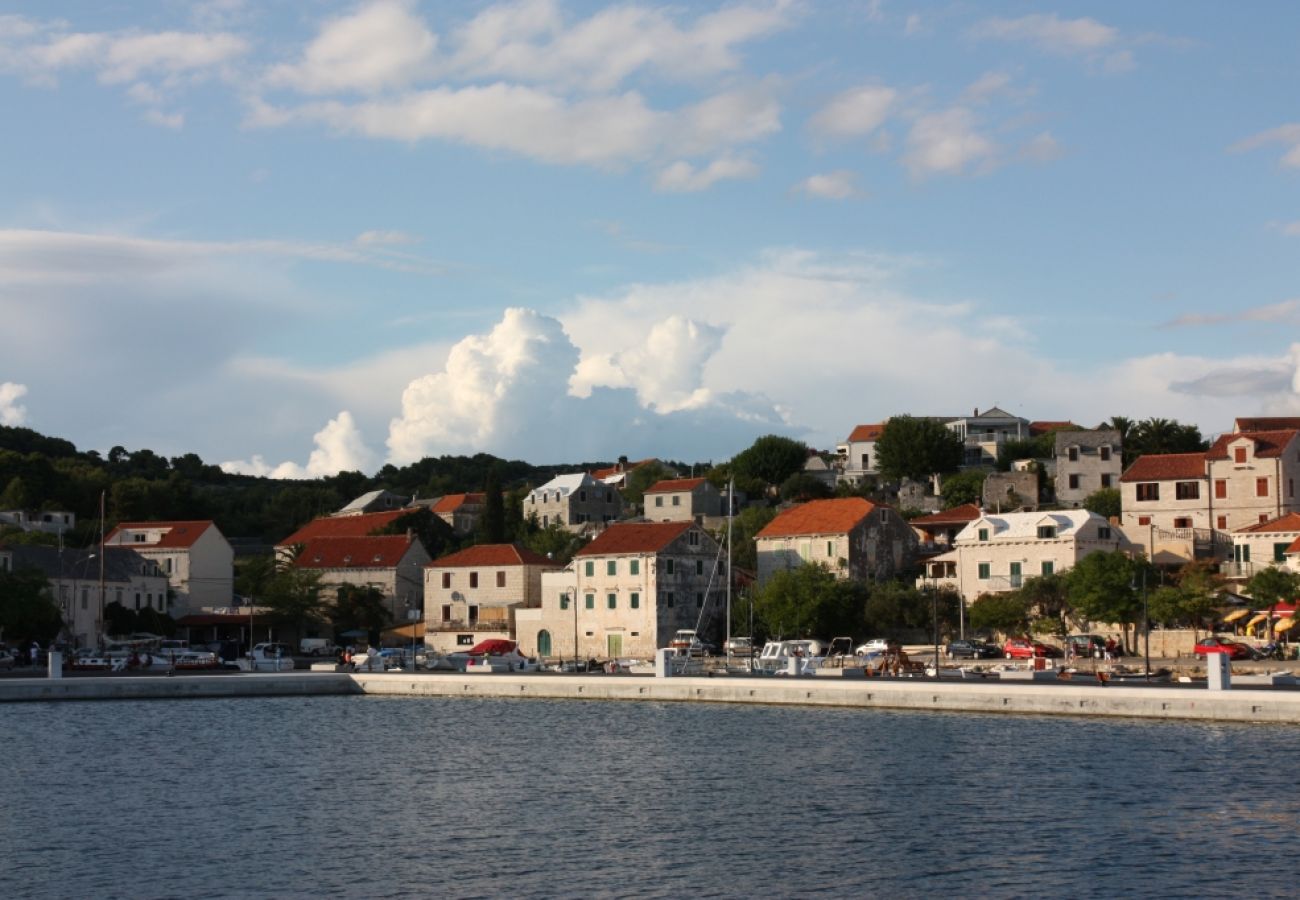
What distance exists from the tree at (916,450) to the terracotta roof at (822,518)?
31299 mm

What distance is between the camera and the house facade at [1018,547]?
283 ft

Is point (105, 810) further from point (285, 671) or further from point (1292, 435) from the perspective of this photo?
point (1292, 435)

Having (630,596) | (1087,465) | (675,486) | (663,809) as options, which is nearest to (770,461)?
(675,486)

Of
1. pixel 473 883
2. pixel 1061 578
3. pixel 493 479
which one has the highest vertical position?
pixel 493 479

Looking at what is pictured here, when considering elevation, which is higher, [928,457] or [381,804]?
[928,457]

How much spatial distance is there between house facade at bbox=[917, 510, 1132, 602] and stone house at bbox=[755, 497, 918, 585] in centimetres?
358

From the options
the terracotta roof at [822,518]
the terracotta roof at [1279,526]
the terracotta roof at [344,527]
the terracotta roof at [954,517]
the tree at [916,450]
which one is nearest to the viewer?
the terracotta roof at [1279,526]

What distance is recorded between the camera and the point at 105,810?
4081 cm

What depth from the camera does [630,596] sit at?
9019 cm

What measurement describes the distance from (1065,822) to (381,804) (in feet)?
57.6

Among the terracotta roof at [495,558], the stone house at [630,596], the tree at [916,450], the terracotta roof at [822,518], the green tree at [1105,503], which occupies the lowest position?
the stone house at [630,596]

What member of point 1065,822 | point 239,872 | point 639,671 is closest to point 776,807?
point 1065,822

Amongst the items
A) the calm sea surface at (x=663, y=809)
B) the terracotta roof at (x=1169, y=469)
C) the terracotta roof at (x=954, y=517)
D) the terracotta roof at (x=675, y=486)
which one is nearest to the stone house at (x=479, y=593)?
the terracotta roof at (x=954, y=517)

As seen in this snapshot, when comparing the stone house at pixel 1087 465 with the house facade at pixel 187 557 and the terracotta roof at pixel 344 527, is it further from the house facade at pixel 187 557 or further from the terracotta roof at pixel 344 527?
the house facade at pixel 187 557
